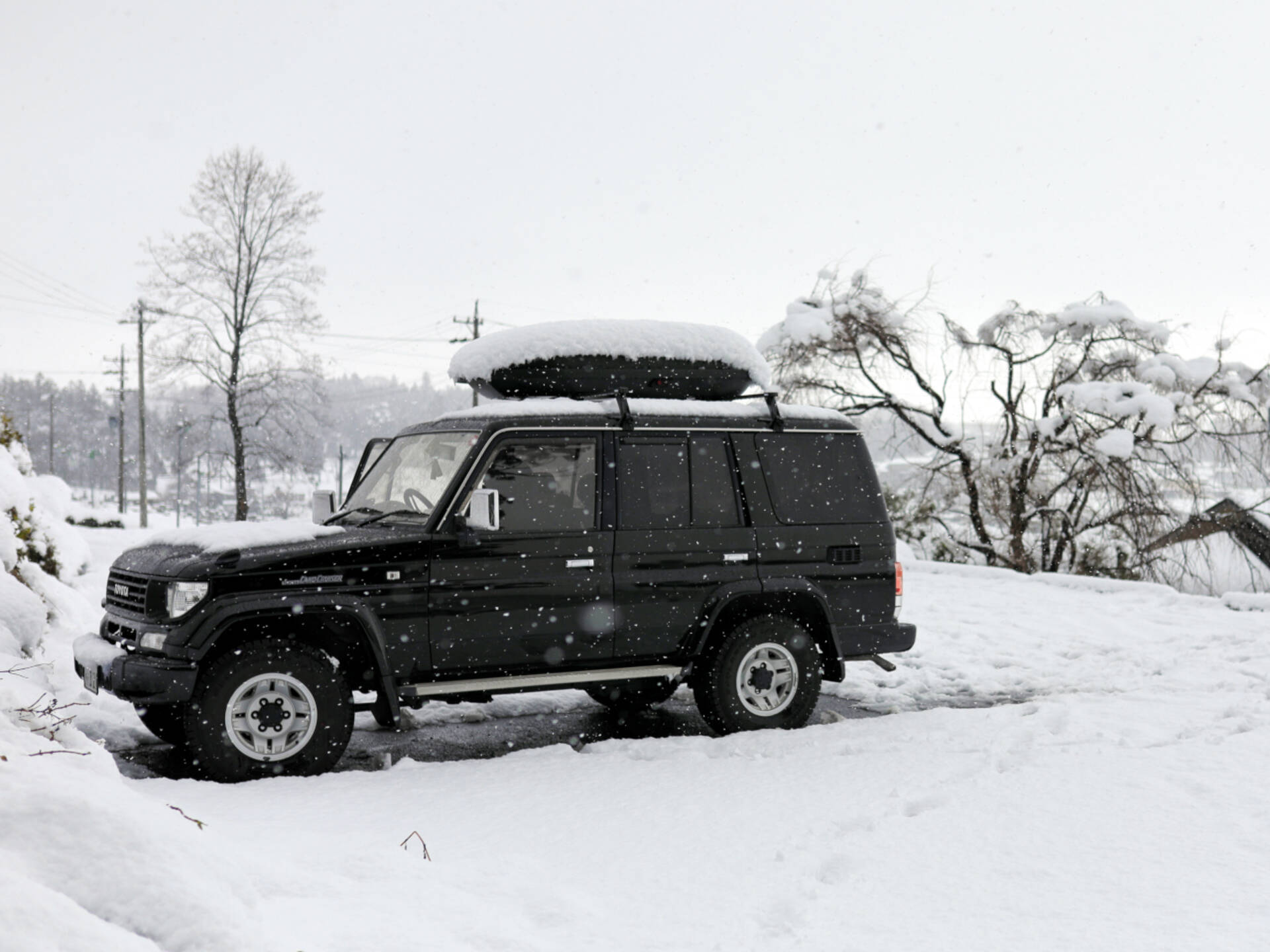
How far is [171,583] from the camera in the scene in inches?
222

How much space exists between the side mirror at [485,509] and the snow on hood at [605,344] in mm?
1400

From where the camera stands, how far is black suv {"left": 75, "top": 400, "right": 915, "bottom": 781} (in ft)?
18.5

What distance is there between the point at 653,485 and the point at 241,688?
9.15ft

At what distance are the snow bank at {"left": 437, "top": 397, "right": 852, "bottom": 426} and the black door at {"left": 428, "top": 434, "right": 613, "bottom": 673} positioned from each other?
0.62 ft

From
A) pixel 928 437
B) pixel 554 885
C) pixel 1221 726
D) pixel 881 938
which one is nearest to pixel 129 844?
pixel 554 885

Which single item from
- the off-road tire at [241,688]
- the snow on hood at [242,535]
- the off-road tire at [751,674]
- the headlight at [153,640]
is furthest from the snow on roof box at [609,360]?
the headlight at [153,640]

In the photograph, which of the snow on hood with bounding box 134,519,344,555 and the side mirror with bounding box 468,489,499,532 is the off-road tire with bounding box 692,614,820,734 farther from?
the snow on hood with bounding box 134,519,344,555

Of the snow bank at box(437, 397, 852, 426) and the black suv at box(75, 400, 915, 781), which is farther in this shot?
the snow bank at box(437, 397, 852, 426)

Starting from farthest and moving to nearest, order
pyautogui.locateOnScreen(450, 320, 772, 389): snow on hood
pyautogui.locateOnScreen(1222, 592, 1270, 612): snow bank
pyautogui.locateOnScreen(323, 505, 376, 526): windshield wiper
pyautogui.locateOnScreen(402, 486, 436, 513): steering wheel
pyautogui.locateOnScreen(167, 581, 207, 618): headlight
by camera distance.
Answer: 1. pyautogui.locateOnScreen(1222, 592, 1270, 612): snow bank
2. pyautogui.locateOnScreen(450, 320, 772, 389): snow on hood
3. pyautogui.locateOnScreen(323, 505, 376, 526): windshield wiper
4. pyautogui.locateOnScreen(402, 486, 436, 513): steering wheel
5. pyautogui.locateOnScreen(167, 581, 207, 618): headlight

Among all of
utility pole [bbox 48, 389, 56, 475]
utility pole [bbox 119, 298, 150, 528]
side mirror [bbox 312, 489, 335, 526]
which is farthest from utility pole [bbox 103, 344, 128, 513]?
side mirror [bbox 312, 489, 335, 526]

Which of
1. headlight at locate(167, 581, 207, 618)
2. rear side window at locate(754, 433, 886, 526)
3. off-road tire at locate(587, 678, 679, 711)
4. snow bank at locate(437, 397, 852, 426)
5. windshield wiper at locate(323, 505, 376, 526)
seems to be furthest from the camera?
rear side window at locate(754, 433, 886, 526)

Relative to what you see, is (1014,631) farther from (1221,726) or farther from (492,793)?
(492,793)

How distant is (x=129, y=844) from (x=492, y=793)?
2.51 meters

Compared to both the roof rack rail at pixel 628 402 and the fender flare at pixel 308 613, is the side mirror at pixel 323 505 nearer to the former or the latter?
the fender flare at pixel 308 613
